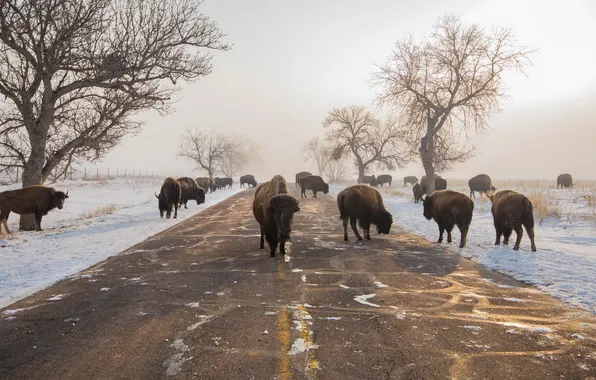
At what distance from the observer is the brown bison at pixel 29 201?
508 inches

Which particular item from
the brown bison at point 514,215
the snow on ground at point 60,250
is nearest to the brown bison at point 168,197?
the snow on ground at point 60,250

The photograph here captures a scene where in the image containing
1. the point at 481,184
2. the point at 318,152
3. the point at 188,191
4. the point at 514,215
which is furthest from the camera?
the point at 318,152

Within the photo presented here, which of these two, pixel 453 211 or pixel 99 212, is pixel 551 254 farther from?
pixel 99 212

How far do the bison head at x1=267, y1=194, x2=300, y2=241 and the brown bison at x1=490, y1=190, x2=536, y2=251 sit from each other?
5.72 m

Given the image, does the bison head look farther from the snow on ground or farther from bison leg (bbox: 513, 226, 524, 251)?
bison leg (bbox: 513, 226, 524, 251)

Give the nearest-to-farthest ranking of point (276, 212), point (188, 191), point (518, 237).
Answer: point (276, 212) < point (518, 237) < point (188, 191)

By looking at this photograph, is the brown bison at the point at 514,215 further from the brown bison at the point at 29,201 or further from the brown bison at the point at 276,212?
the brown bison at the point at 29,201

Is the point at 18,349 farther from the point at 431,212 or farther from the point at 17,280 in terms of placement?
the point at 431,212

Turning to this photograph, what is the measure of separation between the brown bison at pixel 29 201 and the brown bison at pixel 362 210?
1061 cm

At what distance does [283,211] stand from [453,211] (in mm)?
5359

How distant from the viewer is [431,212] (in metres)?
11.9

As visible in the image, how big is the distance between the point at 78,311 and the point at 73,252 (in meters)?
4.82

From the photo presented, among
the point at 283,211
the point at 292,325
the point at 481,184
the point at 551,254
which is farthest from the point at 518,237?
the point at 481,184

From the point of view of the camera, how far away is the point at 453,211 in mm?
10352
